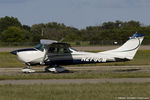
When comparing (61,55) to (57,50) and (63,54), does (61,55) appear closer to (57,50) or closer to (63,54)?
(63,54)

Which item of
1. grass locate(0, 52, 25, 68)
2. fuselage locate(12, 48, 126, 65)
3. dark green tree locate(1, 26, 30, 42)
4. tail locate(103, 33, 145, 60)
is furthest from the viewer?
dark green tree locate(1, 26, 30, 42)

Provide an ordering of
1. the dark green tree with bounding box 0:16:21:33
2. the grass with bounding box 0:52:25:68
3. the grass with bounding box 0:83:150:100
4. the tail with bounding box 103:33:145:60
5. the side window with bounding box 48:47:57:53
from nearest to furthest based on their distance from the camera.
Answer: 1. the grass with bounding box 0:83:150:100
2. the side window with bounding box 48:47:57:53
3. the tail with bounding box 103:33:145:60
4. the grass with bounding box 0:52:25:68
5. the dark green tree with bounding box 0:16:21:33

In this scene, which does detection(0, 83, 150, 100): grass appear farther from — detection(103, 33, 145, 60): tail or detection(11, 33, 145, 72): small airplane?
detection(103, 33, 145, 60): tail

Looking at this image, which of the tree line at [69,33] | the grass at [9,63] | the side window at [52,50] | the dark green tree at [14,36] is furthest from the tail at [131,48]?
the dark green tree at [14,36]

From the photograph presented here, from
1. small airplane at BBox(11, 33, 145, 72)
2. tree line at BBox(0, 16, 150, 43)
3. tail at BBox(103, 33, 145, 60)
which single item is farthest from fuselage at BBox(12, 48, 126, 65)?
tree line at BBox(0, 16, 150, 43)

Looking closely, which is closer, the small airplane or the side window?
the small airplane

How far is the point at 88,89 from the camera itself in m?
13.4

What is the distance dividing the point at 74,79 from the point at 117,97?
21.6 feet

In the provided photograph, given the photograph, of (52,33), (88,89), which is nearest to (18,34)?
(52,33)

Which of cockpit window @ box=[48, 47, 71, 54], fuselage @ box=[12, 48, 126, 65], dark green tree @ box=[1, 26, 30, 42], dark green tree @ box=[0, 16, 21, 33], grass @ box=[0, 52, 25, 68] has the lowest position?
grass @ box=[0, 52, 25, 68]

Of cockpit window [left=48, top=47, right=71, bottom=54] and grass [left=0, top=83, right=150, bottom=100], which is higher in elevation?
cockpit window [left=48, top=47, right=71, bottom=54]

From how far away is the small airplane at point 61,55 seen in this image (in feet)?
71.6

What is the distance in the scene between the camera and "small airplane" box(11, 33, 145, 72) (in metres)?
21.8

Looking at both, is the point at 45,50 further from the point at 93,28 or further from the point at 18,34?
the point at 93,28
